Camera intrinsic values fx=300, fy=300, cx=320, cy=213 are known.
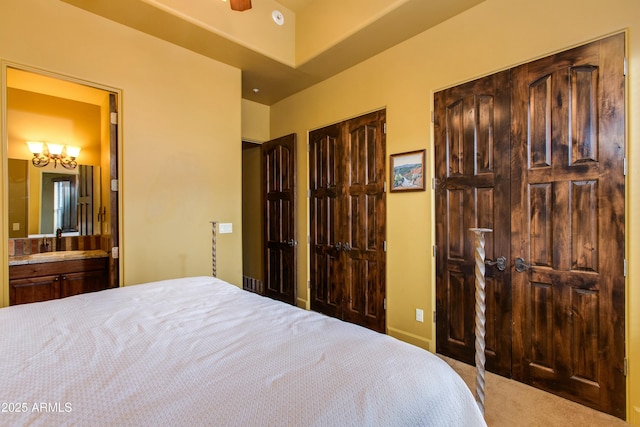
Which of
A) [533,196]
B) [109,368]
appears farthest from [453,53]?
[109,368]

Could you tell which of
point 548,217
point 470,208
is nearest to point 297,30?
point 470,208

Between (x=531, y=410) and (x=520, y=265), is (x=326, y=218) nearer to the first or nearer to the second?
(x=520, y=265)

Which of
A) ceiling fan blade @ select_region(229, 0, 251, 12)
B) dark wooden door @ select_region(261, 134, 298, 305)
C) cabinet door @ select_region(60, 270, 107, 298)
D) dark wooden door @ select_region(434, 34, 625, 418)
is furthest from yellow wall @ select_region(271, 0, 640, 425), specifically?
cabinet door @ select_region(60, 270, 107, 298)

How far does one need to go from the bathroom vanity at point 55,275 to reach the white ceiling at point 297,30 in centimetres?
239

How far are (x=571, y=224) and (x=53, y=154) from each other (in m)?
5.15

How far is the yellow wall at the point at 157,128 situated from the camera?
7.77 ft

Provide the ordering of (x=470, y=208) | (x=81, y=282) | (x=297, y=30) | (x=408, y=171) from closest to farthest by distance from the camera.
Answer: (x=470, y=208) < (x=408, y=171) < (x=81, y=282) < (x=297, y=30)

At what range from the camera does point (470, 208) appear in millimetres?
2488

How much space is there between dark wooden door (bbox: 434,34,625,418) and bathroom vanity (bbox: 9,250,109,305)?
368 centimetres

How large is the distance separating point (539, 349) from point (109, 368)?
2588 millimetres

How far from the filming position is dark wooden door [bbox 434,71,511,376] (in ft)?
7.59

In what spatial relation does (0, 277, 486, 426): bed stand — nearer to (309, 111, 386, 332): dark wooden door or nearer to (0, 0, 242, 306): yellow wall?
(0, 0, 242, 306): yellow wall

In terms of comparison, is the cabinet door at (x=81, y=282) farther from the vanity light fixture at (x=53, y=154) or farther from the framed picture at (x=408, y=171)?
the framed picture at (x=408, y=171)

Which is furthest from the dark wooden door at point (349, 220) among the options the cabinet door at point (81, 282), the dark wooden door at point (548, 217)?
the cabinet door at point (81, 282)
